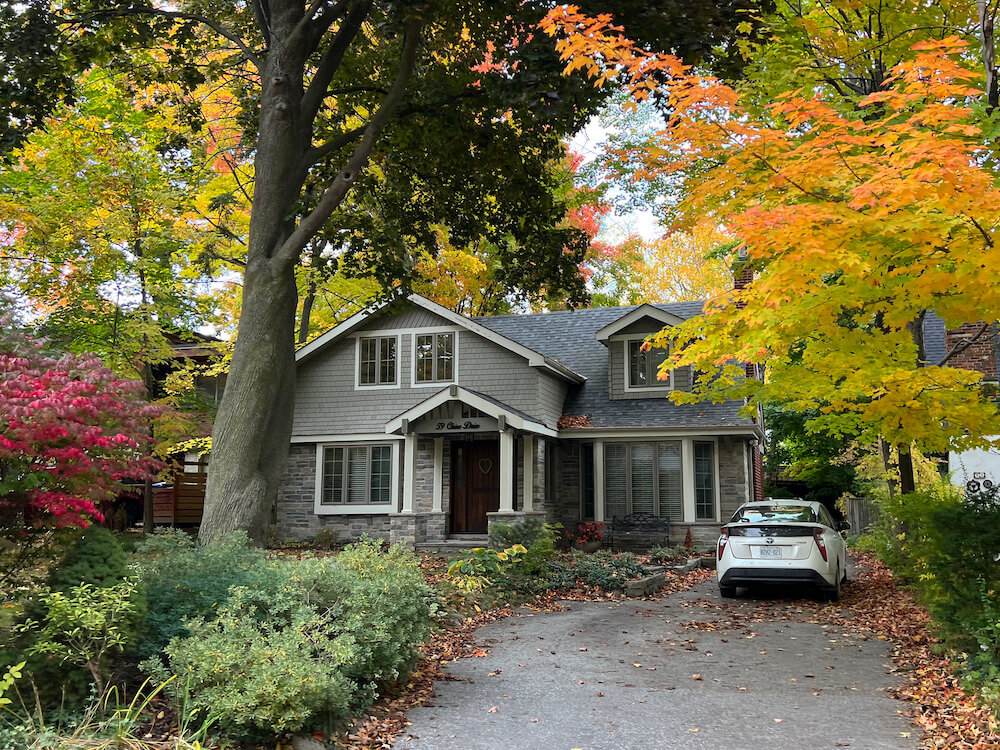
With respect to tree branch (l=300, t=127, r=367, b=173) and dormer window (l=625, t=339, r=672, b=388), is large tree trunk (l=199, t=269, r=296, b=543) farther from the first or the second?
dormer window (l=625, t=339, r=672, b=388)

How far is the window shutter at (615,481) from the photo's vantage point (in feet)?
63.6

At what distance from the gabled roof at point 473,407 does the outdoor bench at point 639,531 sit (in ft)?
9.69

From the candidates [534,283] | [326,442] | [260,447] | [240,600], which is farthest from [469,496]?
[240,600]

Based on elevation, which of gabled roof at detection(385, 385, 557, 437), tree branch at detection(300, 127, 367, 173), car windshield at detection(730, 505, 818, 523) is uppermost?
tree branch at detection(300, 127, 367, 173)

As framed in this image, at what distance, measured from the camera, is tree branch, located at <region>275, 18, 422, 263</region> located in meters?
10.0

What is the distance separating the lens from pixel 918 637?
8562mm

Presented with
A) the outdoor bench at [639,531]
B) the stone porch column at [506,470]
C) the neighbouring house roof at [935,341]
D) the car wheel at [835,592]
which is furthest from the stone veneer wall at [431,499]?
the neighbouring house roof at [935,341]

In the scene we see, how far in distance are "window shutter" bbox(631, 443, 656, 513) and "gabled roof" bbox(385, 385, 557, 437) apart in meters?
2.59

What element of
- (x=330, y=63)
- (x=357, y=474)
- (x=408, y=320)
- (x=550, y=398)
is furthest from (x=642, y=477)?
(x=330, y=63)

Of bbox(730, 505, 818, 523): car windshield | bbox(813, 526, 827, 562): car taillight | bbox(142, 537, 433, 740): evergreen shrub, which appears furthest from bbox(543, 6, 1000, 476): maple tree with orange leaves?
bbox(142, 537, 433, 740): evergreen shrub

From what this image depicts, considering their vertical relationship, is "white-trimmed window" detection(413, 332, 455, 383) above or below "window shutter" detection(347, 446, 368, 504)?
above

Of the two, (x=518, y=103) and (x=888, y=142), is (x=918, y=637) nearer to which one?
(x=888, y=142)

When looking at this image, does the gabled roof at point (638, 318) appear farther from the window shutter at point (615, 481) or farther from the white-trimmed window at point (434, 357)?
the white-trimmed window at point (434, 357)

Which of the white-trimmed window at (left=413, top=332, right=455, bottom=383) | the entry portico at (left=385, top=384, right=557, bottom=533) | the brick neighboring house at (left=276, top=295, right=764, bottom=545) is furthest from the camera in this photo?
the white-trimmed window at (left=413, top=332, right=455, bottom=383)
